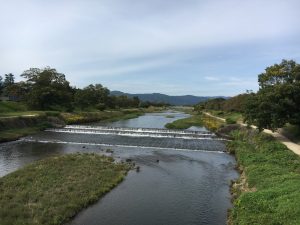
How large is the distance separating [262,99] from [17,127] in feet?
130

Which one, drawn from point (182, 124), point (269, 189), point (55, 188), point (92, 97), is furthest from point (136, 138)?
point (92, 97)

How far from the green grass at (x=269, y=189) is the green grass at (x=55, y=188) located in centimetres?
955

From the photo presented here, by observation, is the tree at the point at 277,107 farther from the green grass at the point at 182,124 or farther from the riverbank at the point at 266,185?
the green grass at the point at 182,124

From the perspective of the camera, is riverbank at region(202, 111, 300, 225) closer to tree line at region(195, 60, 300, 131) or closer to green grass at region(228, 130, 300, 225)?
green grass at region(228, 130, 300, 225)

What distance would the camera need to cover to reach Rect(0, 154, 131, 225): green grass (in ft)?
57.4

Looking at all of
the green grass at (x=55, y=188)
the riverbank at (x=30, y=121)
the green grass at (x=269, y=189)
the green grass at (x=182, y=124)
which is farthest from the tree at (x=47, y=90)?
the green grass at (x=269, y=189)

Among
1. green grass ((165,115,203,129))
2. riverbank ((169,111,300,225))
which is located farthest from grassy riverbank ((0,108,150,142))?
riverbank ((169,111,300,225))

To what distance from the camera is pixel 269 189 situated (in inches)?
764

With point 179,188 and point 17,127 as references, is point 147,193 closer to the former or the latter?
point 179,188

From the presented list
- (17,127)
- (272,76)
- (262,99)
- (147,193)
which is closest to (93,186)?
(147,193)

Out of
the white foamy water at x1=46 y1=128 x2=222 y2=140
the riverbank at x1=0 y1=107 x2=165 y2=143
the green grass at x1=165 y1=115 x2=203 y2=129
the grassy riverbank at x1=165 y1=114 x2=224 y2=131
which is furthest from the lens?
the green grass at x1=165 y1=115 x2=203 y2=129

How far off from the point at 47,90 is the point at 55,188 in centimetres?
5979

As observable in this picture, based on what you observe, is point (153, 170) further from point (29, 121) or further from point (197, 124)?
point (197, 124)

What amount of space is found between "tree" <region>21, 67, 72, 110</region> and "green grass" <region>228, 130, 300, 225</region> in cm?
5593
